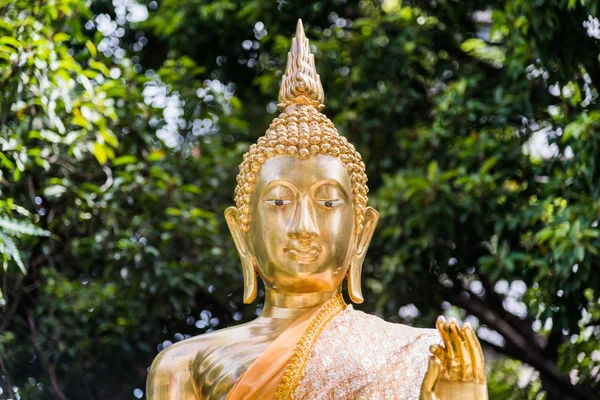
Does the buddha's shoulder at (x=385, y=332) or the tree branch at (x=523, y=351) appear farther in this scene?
the tree branch at (x=523, y=351)

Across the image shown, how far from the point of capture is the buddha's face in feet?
17.1

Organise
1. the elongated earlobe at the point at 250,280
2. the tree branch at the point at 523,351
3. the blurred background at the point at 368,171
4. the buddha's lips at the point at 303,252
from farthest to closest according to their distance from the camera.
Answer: the tree branch at the point at 523,351, the blurred background at the point at 368,171, the elongated earlobe at the point at 250,280, the buddha's lips at the point at 303,252

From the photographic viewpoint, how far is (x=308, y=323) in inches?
202

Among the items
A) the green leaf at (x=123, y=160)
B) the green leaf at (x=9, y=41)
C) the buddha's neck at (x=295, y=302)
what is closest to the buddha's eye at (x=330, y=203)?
the buddha's neck at (x=295, y=302)

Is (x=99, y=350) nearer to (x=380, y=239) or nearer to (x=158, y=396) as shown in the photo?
(x=380, y=239)

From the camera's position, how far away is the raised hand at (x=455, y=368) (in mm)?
4504

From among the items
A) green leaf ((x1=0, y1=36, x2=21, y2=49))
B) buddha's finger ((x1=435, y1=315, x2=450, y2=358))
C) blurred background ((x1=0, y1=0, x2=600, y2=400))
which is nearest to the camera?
buddha's finger ((x1=435, y1=315, x2=450, y2=358))

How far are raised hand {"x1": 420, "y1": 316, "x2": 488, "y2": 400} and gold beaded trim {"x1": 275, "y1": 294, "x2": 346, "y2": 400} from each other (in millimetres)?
619

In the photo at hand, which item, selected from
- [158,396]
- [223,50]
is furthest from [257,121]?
[158,396]

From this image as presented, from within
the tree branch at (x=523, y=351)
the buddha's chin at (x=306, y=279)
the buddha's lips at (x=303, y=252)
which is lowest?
the tree branch at (x=523, y=351)

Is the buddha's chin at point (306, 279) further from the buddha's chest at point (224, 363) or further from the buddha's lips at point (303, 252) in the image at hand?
the buddha's chest at point (224, 363)

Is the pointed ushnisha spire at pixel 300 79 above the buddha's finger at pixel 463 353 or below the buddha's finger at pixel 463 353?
above

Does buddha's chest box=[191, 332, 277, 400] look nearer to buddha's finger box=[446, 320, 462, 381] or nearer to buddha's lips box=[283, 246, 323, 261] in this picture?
buddha's lips box=[283, 246, 323, 261]

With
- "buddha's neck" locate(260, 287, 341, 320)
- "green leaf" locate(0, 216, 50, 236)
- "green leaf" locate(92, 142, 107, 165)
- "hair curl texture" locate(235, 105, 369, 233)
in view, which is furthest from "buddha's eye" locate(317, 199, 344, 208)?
"green leaf" locate(92, 142, 107, 165)
